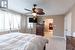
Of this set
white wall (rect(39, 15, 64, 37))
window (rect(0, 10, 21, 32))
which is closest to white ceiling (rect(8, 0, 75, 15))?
window (rect(0, 10, 21, 32))

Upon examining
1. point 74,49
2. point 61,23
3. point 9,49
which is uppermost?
point 61,23

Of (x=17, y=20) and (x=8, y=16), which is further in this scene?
(x=17, y=20)

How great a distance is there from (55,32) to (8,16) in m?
5.88

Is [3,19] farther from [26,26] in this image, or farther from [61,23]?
[61,23]

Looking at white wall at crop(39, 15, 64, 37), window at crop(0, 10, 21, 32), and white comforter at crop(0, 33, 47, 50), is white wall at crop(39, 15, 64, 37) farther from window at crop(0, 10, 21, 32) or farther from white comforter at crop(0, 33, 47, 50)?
white comforter at crop(0, 33, 47, 50)

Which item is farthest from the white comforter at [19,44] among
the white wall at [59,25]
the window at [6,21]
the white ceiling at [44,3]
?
the white wall at [59,25]

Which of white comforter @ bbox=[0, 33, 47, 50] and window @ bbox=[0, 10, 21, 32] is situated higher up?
window @ bbox=[0, 10, 21, 32]

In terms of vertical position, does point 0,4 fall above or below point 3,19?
above

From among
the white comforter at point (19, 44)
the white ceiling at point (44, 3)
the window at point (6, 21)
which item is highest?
the white ceiling at point (44, 3)

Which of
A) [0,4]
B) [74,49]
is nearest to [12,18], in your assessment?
[0,4]

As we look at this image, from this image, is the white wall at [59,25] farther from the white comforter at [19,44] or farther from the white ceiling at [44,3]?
the white comforter at [19,44]

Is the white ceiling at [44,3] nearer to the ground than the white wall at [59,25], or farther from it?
farther from it

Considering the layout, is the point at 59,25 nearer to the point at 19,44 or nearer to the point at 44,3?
the point at 44,3

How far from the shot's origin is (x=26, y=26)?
477 inches
